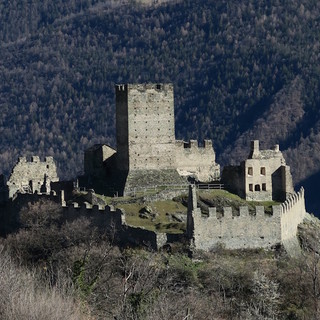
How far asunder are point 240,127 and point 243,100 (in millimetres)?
6831

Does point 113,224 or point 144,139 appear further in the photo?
point 144,139

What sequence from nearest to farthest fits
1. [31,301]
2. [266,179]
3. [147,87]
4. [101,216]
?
[31,301] < [101,216] < [266,179] < [147,87]

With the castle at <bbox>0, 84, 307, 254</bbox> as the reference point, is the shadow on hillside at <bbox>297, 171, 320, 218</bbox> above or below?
below

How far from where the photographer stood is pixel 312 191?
14712cm

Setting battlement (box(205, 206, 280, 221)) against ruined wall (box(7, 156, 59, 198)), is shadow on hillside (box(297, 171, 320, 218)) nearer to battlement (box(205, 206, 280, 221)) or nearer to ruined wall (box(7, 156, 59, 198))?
ruined wall (box(7, 156, 59, 198))

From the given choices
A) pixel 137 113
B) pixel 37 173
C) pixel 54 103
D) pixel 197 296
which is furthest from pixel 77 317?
pixel 54 103

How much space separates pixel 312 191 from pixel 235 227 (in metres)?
68.3

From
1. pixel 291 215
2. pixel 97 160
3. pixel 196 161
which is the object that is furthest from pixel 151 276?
pixel 196 161

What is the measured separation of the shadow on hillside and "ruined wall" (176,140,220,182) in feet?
154

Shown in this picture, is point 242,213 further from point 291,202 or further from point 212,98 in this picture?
point 212,98

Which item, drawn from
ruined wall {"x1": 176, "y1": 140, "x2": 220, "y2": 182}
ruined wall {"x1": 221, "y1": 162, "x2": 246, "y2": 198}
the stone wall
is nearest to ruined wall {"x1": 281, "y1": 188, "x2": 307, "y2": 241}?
ruined wall {"x1": 221, "y1": 162, "x2": 246, "y2": 198}

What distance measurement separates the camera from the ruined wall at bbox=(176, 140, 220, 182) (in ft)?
304

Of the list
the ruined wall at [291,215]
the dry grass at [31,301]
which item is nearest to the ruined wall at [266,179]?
the ruined wall at [291,215]

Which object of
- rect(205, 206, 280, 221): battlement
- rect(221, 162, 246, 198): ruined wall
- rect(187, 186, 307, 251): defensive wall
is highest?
rect(221, 162, 246, 198): ruined wall
